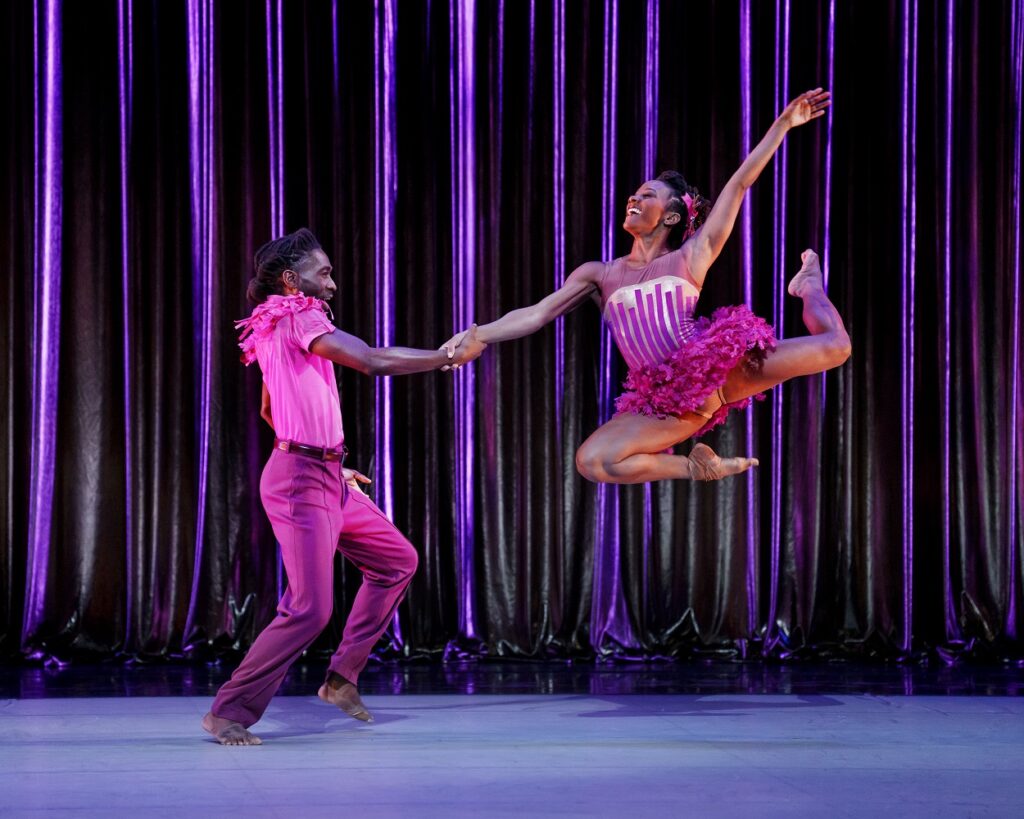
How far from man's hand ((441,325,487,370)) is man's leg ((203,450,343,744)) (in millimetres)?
437

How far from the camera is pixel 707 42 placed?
5.74 metres

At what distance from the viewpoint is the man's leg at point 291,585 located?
3205 mm

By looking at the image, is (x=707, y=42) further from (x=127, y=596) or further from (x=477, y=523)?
(x=127, y=596)

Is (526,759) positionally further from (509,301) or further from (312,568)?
(509,301)

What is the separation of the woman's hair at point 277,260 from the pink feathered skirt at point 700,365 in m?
1.06

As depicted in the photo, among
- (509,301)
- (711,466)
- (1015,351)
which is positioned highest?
(509,301)

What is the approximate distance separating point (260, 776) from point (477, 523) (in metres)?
2.89

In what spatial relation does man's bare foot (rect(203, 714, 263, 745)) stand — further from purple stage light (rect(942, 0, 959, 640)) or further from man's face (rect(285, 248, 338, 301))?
purple stage light (rect(942, 0, 959, 640))

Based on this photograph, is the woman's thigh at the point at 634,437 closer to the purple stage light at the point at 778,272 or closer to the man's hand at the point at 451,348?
the man's hand at the point at 451,348

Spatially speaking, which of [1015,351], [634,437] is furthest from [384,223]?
[1015,351]

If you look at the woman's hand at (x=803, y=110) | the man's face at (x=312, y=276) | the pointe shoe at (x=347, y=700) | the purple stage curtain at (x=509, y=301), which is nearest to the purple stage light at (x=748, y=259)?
the purple stage curtain at (x=509, y=301)

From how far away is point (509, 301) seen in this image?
567 cm

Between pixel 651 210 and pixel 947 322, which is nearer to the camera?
pixel 651 210

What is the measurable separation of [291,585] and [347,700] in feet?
1.56
